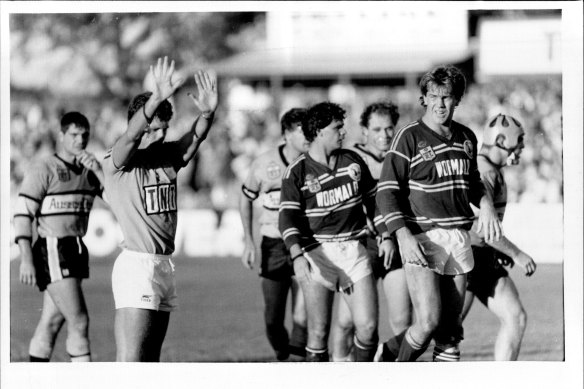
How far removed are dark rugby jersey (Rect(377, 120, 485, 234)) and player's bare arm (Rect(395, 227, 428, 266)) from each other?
0.10m

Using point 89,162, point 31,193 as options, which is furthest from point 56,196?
point 89,162

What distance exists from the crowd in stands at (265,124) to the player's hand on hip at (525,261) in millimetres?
762

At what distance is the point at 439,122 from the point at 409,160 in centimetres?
34

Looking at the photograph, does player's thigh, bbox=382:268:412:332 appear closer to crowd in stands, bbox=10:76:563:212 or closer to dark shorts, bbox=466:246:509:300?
dark shorts, bbox=466:246:509:300

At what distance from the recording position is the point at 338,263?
7.46 m

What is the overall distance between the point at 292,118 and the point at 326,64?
476mm

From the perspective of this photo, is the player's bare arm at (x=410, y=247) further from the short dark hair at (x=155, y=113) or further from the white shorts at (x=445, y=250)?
the short dark hair at (x=155, y=113)

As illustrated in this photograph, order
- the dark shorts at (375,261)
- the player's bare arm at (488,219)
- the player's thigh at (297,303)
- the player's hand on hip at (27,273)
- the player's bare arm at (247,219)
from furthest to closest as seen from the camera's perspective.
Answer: the player's thigh at (297,303) < the player's bare arm at (247,219) < the dark shorts at (375,261) < the player's hand on hip at (27,273) < the player's bare arm at (488,219)

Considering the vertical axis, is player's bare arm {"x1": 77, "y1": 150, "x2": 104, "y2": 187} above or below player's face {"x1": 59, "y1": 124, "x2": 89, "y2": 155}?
below

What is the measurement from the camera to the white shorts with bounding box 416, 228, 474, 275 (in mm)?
7215

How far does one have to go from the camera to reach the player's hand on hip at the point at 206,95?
712 centimetres

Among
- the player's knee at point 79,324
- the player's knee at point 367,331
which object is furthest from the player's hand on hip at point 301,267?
the player's knee at point 79,324

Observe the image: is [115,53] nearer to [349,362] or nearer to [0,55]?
[0,55]

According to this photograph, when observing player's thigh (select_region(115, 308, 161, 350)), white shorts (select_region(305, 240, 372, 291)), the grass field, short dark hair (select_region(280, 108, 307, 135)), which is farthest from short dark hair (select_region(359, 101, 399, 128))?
player's thigh (select_region(115, 308, 161, 350))
